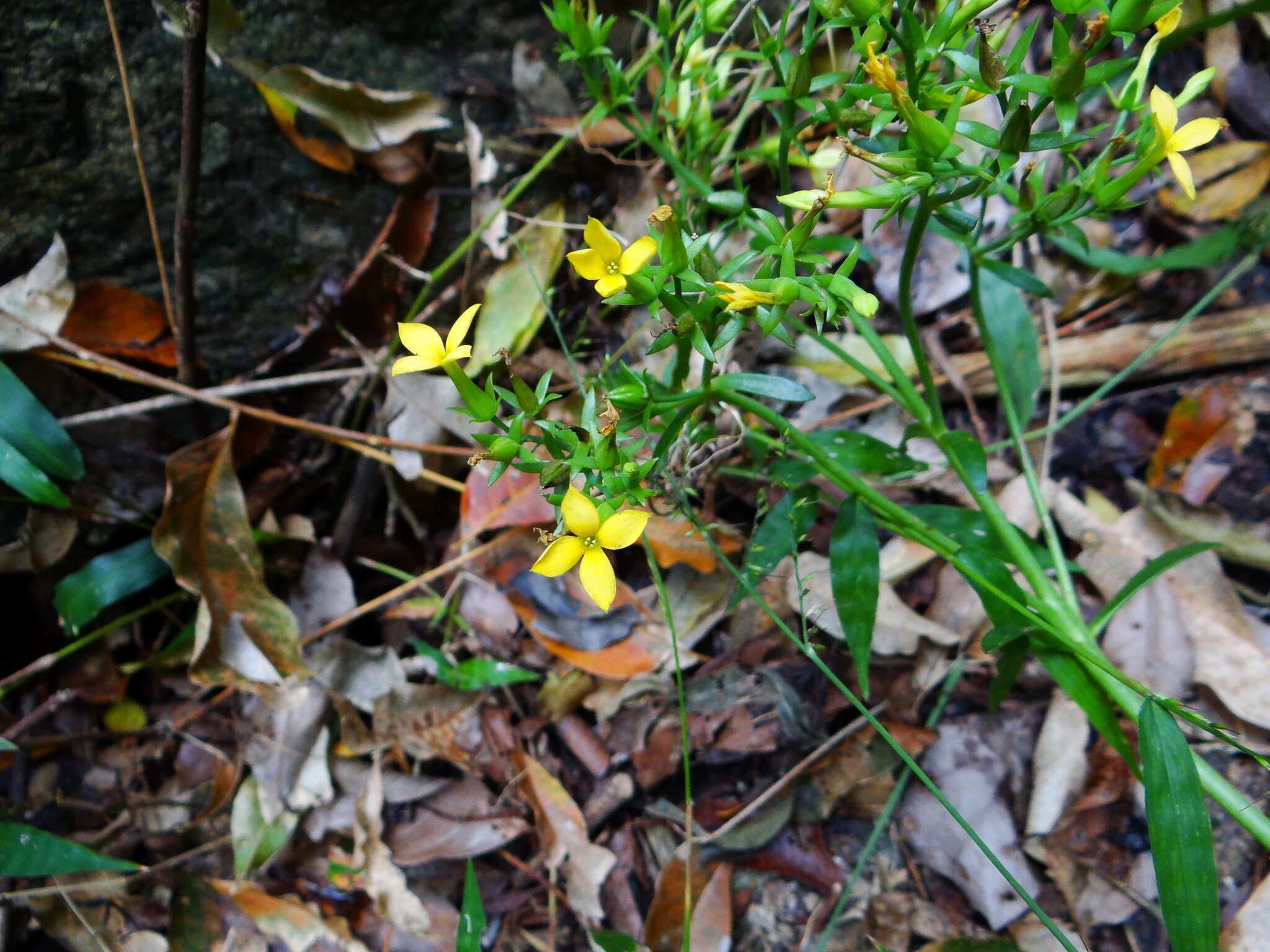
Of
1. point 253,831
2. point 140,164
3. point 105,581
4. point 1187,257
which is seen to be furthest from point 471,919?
point 1187,257

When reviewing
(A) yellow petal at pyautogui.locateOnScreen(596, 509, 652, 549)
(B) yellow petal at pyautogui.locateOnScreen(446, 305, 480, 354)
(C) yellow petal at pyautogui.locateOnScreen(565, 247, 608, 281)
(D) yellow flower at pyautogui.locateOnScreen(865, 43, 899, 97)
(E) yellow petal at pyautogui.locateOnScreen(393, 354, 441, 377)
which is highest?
(D) yellow flower at pyautogui.locateOnScreen(865, 43, 899, 97)

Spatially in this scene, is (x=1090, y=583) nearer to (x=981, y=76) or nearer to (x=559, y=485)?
(x=981, y=76)

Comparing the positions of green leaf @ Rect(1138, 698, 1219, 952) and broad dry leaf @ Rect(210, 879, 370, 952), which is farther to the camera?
broad dry leaf @ Rect(210, 879, 370, 952)

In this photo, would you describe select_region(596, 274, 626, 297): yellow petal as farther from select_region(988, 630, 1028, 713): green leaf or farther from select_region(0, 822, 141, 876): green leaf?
select_region(0, 822, 141, 876): green leaf

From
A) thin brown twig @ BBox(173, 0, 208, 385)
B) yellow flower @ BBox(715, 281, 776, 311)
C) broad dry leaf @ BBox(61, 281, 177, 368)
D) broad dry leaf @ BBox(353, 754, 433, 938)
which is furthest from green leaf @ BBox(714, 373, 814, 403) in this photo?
broad dry leaf @ BBox(61, 281, 177, 368)

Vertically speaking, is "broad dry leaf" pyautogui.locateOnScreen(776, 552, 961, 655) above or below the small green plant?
below

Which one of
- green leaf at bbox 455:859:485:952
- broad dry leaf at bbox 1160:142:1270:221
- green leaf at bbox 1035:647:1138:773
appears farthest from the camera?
broad dry leaf at bbox 1160:142:1270:221

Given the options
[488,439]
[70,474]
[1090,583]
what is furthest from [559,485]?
[1090,583]

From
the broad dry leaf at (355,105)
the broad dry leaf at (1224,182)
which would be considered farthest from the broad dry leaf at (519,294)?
the broad dry leaf at (1224,182)

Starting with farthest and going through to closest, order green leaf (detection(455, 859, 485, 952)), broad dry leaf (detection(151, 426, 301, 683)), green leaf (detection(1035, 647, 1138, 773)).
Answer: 1. broad dry leaf (detection(151, 426, 301, 683))
2. green leaf (detection(455, 859, 485, 952))
3. green leaf (detection(1035, 647, 1138, 773))
